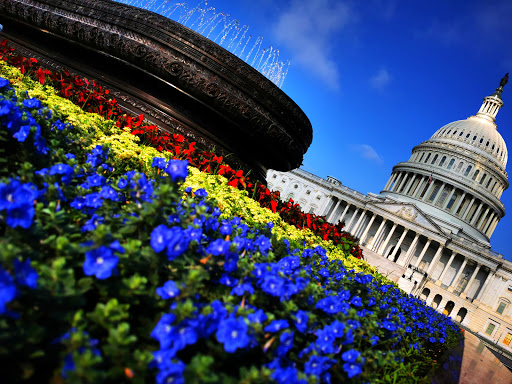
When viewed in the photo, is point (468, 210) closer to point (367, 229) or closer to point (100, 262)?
point (367, 229)

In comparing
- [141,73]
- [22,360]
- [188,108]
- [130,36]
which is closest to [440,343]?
[188,108]

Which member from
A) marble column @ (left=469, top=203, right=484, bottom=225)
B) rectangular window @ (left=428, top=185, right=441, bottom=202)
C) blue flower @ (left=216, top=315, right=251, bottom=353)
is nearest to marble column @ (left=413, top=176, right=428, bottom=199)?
rectangular window @ (left=428, top=185, right=441, bottom=202)

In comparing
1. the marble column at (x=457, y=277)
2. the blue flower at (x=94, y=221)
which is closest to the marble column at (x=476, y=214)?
the marble column at (x=457, y=277)

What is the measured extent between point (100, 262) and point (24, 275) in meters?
0.26

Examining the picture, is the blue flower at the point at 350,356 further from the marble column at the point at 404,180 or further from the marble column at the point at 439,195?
the marble column at the point at 404,180

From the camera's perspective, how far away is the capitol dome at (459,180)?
57594 millimetres

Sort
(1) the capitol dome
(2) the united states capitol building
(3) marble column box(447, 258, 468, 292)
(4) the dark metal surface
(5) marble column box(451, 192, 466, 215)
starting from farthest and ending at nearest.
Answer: (1) the capitol dome → (5) marble column box(451, 192, 466, 215) → (3) marble column box(447, 258, 468, 292) → (2) the united states capitol building → (4) the dark metal surface

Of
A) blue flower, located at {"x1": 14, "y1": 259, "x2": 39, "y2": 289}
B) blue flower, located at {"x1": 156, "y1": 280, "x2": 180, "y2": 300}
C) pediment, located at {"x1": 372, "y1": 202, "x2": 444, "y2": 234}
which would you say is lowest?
blue flower, located at {"x1": 14, "y1": 259, "x2": 39, "y2": 289}

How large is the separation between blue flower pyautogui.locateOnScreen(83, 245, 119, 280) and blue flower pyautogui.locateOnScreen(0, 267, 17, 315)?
0.94ft

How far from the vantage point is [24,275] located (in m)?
1.00

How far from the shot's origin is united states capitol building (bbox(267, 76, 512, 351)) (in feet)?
148

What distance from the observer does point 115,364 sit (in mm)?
1068

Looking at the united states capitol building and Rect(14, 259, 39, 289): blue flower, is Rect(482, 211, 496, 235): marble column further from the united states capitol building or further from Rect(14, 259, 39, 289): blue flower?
Rect(14, 259, 39, 289): blue flower

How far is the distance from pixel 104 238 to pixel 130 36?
15.7ft
